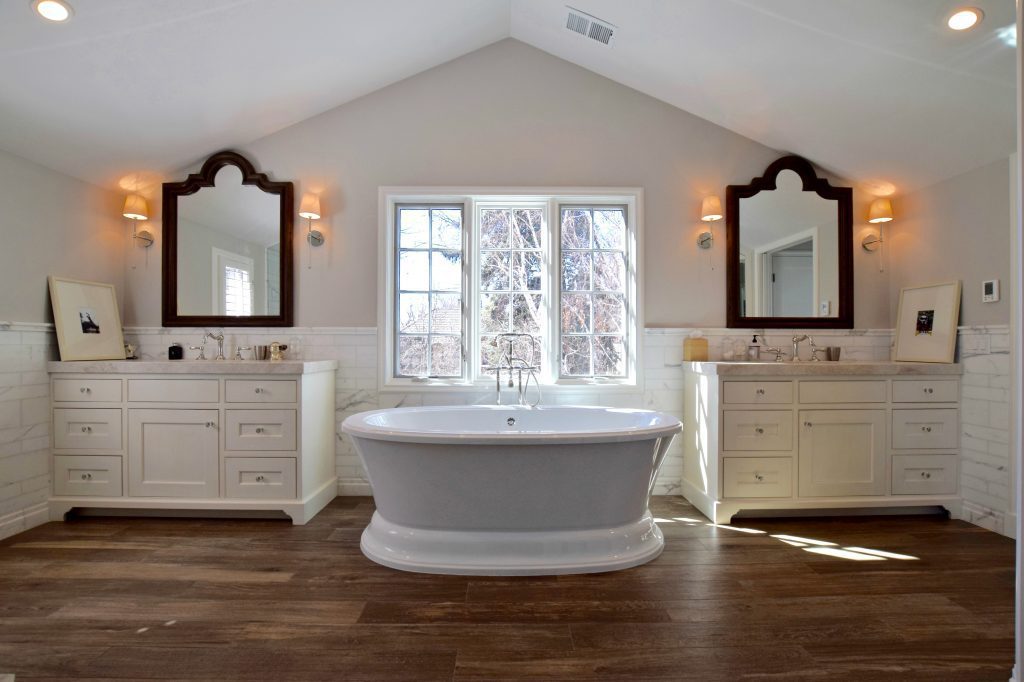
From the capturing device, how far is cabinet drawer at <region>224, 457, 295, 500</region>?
2941mm

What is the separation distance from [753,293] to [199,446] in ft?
11.9

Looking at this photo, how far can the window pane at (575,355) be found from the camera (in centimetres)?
353

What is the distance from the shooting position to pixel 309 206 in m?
3.33

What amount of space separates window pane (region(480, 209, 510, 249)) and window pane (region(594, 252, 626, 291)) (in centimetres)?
66

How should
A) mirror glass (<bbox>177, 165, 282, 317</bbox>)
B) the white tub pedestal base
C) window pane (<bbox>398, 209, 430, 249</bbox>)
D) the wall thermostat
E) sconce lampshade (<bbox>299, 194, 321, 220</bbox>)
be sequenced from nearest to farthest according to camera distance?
the white tub pedestal base < the wall thermostat < sconce lampshade (<bbox>299, 194, 321, 220</bbox>) < mirror glass (<bbox>177, 165, 282, 317</bbox>) < window pane (<bbox>398, 209, 430, 249</bbox>)

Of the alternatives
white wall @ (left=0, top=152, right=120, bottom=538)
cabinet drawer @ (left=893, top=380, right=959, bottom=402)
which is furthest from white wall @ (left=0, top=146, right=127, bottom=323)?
cabinet drawer @ (left=893, top=380, right=959, bottom=402)

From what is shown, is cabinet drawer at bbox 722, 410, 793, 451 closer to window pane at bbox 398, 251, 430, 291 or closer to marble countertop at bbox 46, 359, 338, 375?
window pane at bbox 398, 251, 430, 291

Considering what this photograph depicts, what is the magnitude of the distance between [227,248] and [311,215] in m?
0.67

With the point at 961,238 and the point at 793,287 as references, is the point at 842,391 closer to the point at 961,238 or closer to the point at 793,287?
the point at 793,287

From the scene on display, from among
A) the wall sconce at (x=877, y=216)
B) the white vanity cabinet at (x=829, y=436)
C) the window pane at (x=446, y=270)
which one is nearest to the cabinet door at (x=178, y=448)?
the window pane at (x=446, y=270)

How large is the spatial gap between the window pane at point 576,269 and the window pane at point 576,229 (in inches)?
2.2

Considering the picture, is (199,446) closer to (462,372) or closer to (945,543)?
(462,372)

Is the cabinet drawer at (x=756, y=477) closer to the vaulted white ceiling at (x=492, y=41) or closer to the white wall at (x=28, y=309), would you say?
the vaulted white ceiling at (x=492, y=41)

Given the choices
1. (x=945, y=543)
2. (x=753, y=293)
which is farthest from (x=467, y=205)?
(x=945, y=543)
